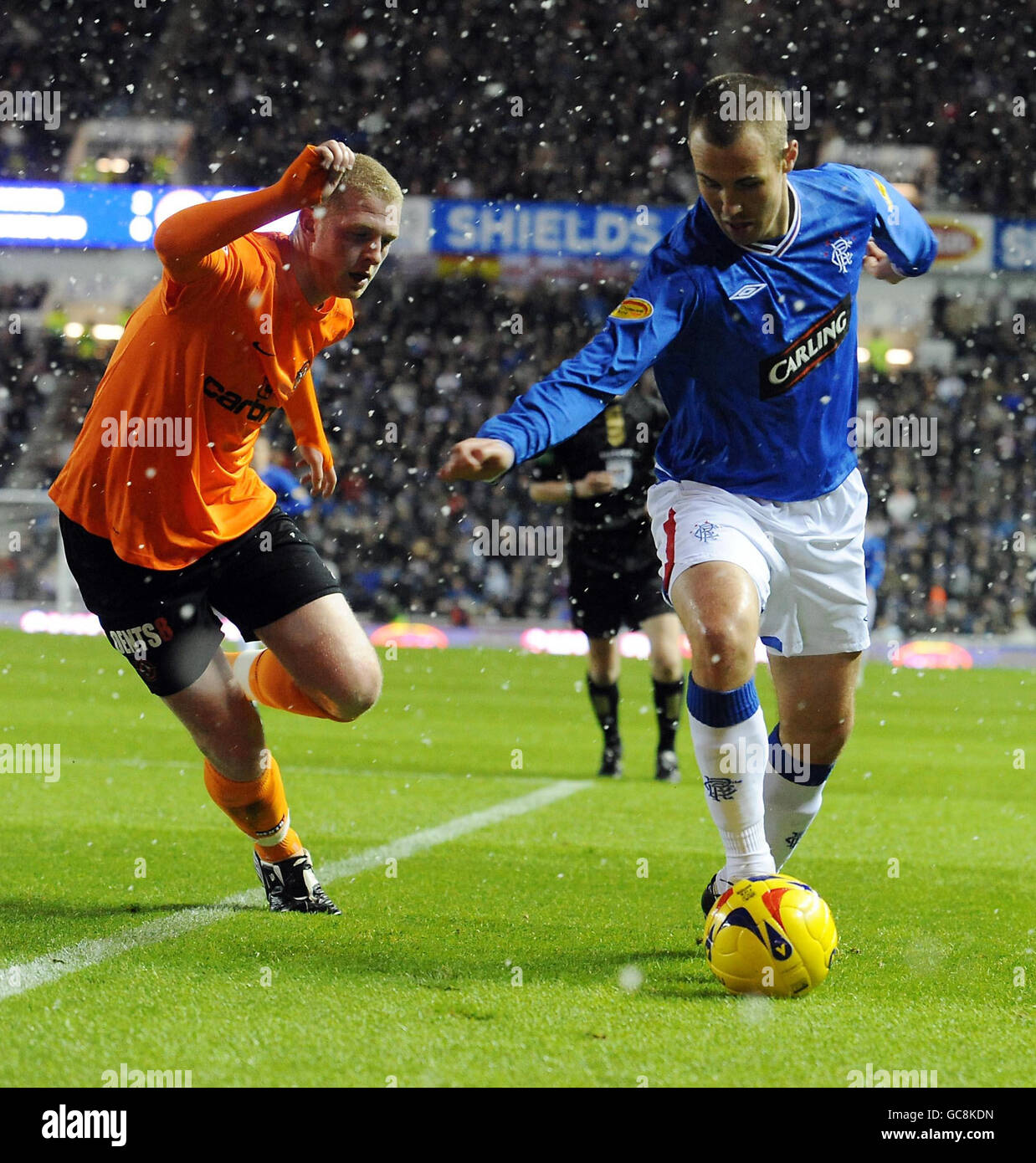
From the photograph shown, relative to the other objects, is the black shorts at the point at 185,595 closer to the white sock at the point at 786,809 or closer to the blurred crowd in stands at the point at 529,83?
the white sock at the point at 786,809

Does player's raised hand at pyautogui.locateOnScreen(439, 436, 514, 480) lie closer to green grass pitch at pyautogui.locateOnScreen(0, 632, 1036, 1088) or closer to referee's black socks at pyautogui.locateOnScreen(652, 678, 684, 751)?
green grass pitch at pyautogui.locateOnScreen(0, 632, 1036, 1088)

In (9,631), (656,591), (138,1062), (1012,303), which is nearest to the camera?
(138,1062)

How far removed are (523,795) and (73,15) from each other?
23298 mm

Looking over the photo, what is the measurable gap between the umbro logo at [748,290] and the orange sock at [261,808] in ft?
5.85

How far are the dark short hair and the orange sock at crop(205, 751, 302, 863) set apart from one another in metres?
2.04

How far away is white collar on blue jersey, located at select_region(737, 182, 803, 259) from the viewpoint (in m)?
3.69

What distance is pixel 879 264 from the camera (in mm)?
4152

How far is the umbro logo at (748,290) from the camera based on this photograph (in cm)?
361

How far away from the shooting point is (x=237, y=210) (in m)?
3.33

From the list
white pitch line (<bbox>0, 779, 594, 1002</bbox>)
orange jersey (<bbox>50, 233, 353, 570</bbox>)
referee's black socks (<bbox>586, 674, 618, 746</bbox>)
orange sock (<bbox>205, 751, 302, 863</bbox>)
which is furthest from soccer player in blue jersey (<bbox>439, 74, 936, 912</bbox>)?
referee's black socks (<bbox>586, 674, 618, 746</bbox>)

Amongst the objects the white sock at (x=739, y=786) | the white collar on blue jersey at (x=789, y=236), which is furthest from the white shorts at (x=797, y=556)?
the white collar on blue jersey at (x=789, y=236)

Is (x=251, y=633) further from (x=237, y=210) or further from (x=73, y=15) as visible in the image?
(x=73, y=15)

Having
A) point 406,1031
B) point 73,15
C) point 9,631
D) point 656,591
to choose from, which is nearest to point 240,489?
point 406,1031

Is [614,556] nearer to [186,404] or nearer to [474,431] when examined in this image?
[186,404]
